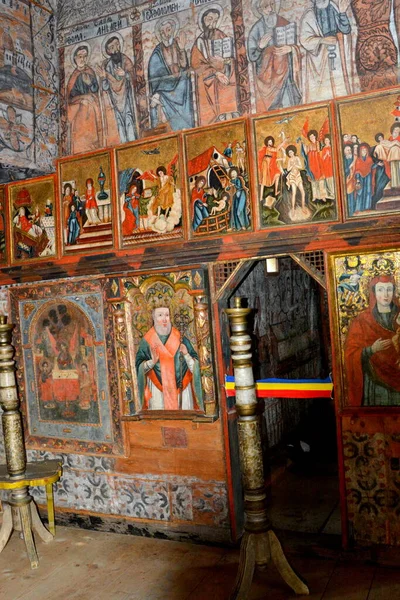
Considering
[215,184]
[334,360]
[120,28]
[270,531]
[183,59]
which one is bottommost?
[270,531]

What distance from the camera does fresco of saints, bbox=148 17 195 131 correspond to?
773 centimetres

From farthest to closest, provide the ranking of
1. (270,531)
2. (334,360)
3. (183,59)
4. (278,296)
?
(278,296) → (183,59) → (334,360) → (270,531)

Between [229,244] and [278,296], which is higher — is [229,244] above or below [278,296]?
above

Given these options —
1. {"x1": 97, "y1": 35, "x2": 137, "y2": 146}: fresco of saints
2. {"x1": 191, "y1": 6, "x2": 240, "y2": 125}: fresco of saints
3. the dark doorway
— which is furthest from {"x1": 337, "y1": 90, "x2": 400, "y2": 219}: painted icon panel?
{"x1": 97, "y1": 35, "x2": 137, "y2": 146}: fresco of saints

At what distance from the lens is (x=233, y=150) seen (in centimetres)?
572

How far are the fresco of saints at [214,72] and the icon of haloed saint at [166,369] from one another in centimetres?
297

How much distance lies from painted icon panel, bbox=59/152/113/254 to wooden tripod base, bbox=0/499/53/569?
113 inches

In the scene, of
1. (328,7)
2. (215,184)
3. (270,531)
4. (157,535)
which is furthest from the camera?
(328,7)

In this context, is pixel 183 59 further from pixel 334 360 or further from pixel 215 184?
pixel 334 360

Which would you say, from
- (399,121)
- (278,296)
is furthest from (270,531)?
(278,296)

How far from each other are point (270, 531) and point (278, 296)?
4.43 meters

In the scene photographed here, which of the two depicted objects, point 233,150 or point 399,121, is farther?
point 233,150

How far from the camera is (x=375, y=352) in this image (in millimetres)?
5273

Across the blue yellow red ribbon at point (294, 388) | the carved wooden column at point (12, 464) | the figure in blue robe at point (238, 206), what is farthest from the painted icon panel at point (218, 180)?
the carved wooden column at point (12, 464)
